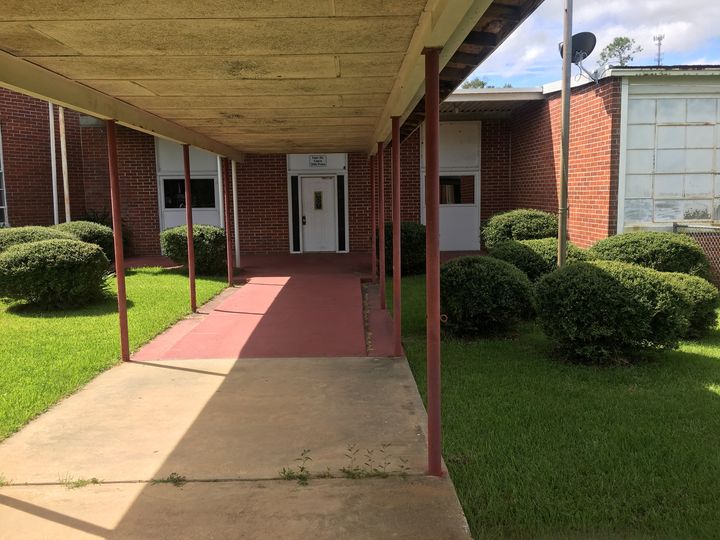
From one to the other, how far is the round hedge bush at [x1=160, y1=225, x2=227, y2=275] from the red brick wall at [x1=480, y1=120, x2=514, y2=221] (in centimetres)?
734

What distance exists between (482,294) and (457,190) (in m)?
10.1

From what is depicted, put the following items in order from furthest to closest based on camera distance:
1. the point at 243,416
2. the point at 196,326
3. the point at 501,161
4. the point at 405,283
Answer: the point at 501,161, the point at 405,283, the point at 196,326, the point at 243,416

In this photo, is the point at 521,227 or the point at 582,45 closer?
the point at 582,45

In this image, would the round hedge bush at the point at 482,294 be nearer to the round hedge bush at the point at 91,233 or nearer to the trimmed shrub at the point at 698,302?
the trimmed shrub at the point at 698,302

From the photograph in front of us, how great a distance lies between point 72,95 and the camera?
4.82 m

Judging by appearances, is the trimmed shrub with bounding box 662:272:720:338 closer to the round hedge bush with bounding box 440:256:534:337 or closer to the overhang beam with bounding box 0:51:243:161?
the round hedge bush with bounding box 440:256:534:337

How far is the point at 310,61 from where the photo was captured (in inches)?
167

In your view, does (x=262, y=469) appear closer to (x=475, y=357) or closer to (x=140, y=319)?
(x=475, y=357)

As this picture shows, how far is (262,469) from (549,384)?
9.52 feet

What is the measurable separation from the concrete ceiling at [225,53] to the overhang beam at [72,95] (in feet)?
0.04

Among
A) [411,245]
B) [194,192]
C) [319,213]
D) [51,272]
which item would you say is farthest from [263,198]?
[51,272]

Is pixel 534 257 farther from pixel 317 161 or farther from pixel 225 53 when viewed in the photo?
pixel 317 161

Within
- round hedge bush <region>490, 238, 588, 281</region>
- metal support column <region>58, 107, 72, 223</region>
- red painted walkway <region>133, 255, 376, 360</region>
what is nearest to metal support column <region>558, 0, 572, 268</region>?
round hedge bush <region>490, 238, 588, 281</region>

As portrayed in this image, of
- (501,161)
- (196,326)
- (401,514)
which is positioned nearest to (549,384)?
(401,514)
